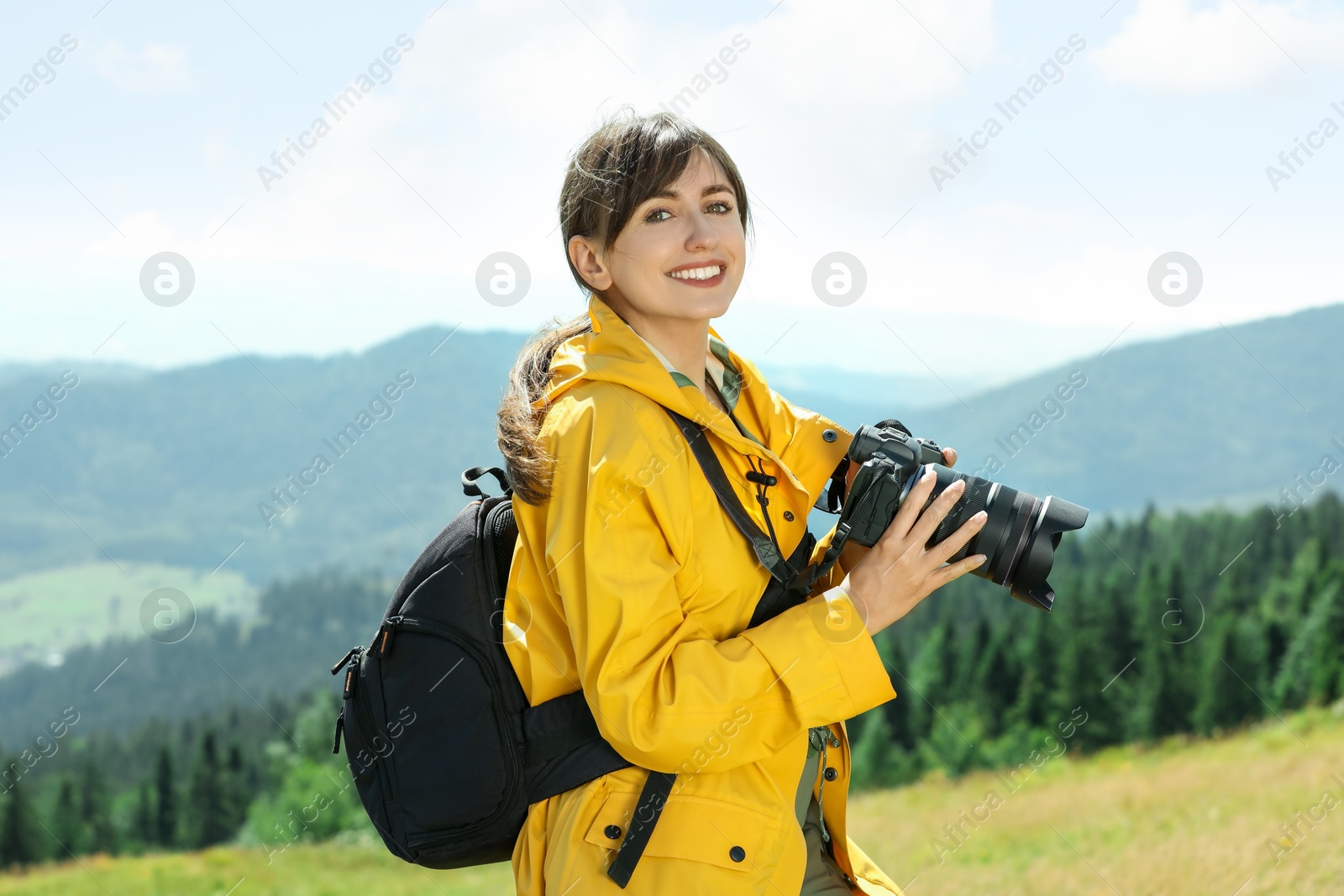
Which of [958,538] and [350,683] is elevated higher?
[958,538]

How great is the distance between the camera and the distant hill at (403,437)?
95.6 m

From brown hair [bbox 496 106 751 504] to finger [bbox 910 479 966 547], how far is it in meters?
0.79

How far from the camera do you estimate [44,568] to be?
117 m

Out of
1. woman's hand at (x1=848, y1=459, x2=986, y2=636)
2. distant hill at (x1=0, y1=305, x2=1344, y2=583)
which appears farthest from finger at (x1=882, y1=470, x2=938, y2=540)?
distant hill at (x1=0, y1=305, x2=1344, y2=583)

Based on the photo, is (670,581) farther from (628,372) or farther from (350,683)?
(350,683)

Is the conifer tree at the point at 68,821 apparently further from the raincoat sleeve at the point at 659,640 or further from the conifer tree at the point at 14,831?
the raincoat sleeve at the point at 659,640

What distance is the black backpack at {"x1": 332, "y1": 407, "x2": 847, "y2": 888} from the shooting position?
202 centimetres

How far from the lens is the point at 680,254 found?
2178mm

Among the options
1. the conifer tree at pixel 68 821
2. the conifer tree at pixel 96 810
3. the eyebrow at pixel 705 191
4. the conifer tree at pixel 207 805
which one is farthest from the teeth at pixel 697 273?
the conifer tree at pixel 96 810

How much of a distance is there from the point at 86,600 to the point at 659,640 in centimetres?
12076

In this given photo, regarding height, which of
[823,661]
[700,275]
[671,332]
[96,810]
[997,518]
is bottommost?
[96,810]

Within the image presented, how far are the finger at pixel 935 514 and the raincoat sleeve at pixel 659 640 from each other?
0.24m

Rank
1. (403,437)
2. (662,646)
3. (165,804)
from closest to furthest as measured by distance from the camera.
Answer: (662,646) → (165,804) → (403,437)

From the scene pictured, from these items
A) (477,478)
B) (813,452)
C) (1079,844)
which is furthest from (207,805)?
(813,452)
